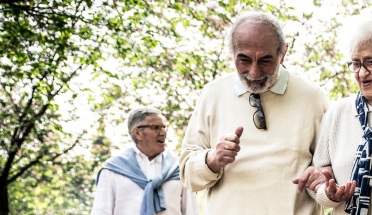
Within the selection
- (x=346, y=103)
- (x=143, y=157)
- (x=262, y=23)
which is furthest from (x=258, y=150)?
(x=143, y=157)

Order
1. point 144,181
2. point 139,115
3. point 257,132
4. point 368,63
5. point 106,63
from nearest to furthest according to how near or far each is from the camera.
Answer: point 368,63
point 257,132
point 144,181
point 139,115
point 106,63

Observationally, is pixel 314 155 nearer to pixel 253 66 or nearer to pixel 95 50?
pixel 253 66

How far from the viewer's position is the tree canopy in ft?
32.5

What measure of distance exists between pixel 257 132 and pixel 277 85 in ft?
0.91

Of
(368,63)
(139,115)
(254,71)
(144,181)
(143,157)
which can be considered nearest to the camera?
(368,63)

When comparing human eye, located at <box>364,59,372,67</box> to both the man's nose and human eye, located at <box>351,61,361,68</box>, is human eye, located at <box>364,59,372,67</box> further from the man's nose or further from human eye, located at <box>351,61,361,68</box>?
the man's nose

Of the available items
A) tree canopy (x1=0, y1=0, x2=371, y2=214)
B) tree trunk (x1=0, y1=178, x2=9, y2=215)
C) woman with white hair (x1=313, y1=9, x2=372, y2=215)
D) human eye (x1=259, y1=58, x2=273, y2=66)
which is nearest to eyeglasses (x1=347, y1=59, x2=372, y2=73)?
woman with white hair (x1=313, y1=9, x2=372, y2=215)

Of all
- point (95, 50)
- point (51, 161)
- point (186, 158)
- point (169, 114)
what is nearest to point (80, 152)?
point (51, 161)

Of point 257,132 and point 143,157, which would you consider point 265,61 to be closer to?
point 257,132

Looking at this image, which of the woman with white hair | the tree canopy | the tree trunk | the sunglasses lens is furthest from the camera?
the tree trunk

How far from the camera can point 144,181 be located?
636 cm

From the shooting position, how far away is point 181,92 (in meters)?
12.6

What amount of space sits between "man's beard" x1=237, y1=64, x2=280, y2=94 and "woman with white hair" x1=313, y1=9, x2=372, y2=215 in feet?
1.17

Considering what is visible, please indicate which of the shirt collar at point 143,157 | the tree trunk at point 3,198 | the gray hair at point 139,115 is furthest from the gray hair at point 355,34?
the tree trunk at point 3,198
